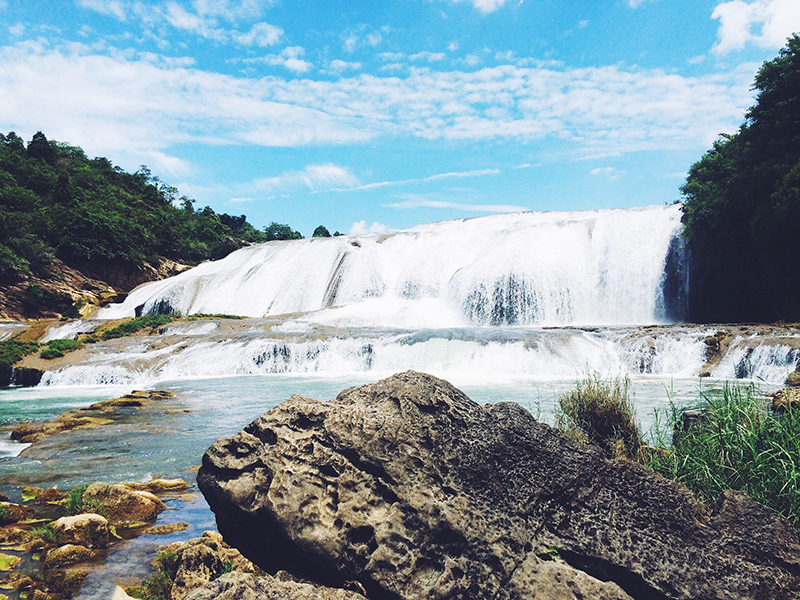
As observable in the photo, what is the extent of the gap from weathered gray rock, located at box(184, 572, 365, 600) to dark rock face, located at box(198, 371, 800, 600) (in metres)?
0.12

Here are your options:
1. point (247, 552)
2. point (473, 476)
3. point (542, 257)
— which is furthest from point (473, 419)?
point (542, 257)

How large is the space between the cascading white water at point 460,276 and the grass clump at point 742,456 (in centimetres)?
2238

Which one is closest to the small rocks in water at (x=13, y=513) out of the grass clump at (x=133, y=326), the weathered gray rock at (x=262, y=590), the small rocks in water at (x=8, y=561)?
the small rocks in water at (x=8, y=561)

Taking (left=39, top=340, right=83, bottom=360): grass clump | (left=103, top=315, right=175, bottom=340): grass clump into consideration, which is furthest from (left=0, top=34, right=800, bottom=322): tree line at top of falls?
(left=39, top=340, right=83, bottom=360): grass clump

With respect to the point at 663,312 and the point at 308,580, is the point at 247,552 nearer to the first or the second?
the point at 308,580

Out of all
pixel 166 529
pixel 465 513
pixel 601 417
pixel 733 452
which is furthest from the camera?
pixel 601 417

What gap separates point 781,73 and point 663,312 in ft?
37.4

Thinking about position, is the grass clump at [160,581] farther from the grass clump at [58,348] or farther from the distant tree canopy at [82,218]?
the distant tree canopy at [82,218]

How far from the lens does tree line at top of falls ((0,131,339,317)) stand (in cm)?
3619

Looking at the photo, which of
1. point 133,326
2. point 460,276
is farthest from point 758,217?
point 133,326

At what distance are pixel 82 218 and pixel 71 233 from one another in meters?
1.45

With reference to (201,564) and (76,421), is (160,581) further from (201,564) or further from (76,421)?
(76,421)

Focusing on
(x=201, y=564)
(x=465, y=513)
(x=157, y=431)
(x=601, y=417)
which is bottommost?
(x=157, y=431)

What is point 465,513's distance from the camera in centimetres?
294
